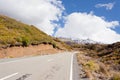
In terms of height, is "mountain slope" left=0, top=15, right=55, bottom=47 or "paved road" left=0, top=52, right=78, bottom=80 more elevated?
"mountain slope" left=0, top=15, right=55, bottom=47

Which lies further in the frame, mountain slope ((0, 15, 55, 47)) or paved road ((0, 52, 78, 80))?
mountain slope ((0, 15, 55, 47))

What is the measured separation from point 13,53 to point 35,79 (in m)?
27.0

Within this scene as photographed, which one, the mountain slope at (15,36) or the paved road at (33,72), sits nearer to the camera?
the paved road at (33,72)

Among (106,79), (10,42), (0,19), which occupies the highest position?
(0,19)

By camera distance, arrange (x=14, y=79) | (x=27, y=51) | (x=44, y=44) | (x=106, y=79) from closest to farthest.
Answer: (x=14, y=79) → (x=106, y=79) → (x=27, y=51) → (x=44, y=44)

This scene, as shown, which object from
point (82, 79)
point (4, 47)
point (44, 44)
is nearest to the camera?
point (82, 79)

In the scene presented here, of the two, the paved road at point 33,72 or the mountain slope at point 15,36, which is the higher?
the mountain slope at point 15,36

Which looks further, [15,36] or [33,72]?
[15,36]

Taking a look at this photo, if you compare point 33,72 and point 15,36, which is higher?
point 15,36

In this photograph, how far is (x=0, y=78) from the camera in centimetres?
1163

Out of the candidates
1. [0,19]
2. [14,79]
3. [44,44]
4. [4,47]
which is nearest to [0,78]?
[14,79]

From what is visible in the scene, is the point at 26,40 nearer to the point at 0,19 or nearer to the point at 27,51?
the point at 27,51

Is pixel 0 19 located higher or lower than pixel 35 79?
higher

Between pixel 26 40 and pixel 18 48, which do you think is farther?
pixel 26 40
